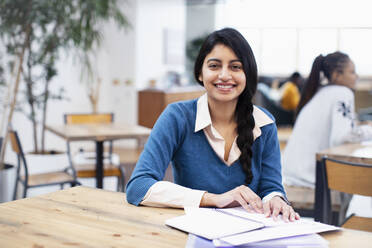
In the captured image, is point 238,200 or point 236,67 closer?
point 238,200

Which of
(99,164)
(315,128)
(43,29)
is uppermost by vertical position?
(43,29)

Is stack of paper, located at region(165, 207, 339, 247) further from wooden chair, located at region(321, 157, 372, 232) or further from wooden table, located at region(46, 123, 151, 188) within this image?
wooden table, located at region(46, 123, 151, 188)

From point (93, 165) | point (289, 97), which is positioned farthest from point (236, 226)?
point (289, 97)

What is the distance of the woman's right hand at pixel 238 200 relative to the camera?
126 centimetres

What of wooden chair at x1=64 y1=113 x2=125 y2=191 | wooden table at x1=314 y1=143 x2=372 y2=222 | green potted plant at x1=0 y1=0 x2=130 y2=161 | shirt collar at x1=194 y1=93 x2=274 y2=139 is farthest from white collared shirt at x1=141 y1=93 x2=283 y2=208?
green potted plant at x1=0 y1=0 x2=130 y2=161

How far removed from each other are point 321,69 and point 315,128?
1.38 feet

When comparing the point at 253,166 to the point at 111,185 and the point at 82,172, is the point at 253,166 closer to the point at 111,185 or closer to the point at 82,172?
the point at 82,172

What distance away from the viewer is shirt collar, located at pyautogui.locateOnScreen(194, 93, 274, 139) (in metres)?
1.56

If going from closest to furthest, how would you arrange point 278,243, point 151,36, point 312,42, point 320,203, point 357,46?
point 278,243, point 320,203, point 151,36, point 357,46, point 312,42

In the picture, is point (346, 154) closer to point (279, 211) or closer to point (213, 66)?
point (213, 66)

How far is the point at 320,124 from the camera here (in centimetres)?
276

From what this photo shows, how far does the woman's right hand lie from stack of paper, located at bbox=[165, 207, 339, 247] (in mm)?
40

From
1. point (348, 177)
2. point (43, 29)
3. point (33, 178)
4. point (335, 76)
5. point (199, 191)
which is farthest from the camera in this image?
point (43, 29)

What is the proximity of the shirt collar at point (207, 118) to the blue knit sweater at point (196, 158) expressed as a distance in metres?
0.02
